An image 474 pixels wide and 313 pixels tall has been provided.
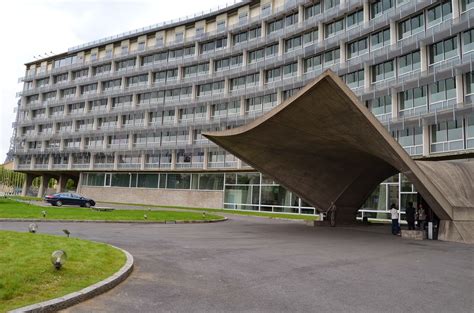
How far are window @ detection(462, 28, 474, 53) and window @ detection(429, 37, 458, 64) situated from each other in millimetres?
→ 663

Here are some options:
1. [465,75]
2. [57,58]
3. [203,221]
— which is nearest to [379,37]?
[465,75]

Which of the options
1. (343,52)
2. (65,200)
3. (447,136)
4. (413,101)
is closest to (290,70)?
(343,52)

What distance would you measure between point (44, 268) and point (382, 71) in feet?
114

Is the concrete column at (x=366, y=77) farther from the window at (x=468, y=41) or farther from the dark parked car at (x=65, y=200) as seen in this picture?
the dark parked car at (x=65, y=200)

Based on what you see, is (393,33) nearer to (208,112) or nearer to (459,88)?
(459,88)

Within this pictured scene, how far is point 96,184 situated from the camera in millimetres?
62031

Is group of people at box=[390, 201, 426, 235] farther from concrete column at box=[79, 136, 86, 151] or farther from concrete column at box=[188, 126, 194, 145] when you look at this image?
concrete column at box=[79, 136, 86, 151]

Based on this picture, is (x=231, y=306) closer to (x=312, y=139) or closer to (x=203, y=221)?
(x=312, y=139)

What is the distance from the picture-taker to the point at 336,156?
23.1 meters

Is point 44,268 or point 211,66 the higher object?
point 211,66

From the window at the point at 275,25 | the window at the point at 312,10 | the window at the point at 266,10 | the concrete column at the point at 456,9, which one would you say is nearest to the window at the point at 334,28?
the window at the point at 312,10

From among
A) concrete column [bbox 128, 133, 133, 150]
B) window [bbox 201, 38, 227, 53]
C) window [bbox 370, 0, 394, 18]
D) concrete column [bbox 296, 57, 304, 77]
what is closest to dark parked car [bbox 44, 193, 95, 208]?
concrete column [bbox 128, 133, 133, 150]

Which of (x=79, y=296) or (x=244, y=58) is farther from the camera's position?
(x=244, y=58)

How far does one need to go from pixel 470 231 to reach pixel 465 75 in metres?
16.9
